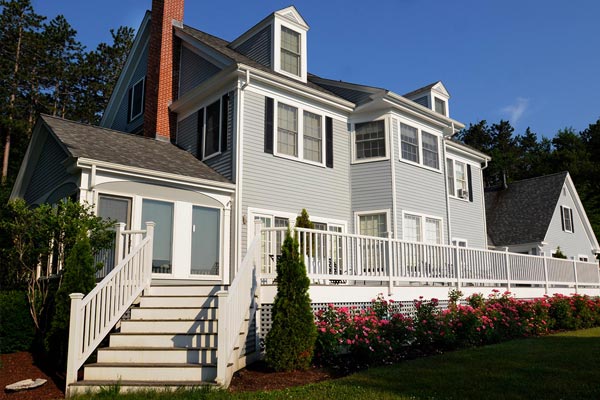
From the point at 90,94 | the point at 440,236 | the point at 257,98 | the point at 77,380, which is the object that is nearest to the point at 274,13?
the point at 257,98

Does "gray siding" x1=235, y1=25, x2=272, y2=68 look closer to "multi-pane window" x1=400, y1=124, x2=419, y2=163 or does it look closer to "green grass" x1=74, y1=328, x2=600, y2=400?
"multi-pane window" x1=400, y1=124, x2=419, y2=163

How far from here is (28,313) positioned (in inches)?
356

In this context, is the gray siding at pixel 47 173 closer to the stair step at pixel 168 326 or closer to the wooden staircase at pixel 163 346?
the wooden staircase at pixel 163 346

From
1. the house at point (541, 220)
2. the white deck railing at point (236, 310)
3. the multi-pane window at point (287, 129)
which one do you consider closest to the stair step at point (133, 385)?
the white deck railing at point (236, 310)

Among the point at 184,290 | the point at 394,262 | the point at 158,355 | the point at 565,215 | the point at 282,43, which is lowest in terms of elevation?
the point at 158,355

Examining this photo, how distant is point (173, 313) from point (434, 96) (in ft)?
47.3

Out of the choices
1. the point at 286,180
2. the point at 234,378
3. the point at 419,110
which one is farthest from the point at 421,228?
the point at 234,378

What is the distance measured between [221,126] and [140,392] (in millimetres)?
8409

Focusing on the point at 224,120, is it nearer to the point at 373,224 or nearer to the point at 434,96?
the point at 373,224

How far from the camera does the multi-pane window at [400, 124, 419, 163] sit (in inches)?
617

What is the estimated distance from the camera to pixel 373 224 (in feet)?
49.4

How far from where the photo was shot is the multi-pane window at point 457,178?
1895cm

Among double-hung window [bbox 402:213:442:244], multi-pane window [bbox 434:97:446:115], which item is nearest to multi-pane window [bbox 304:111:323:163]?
double-hung window [bbox 402:213:442:244]

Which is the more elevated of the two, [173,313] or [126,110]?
[126,110]
